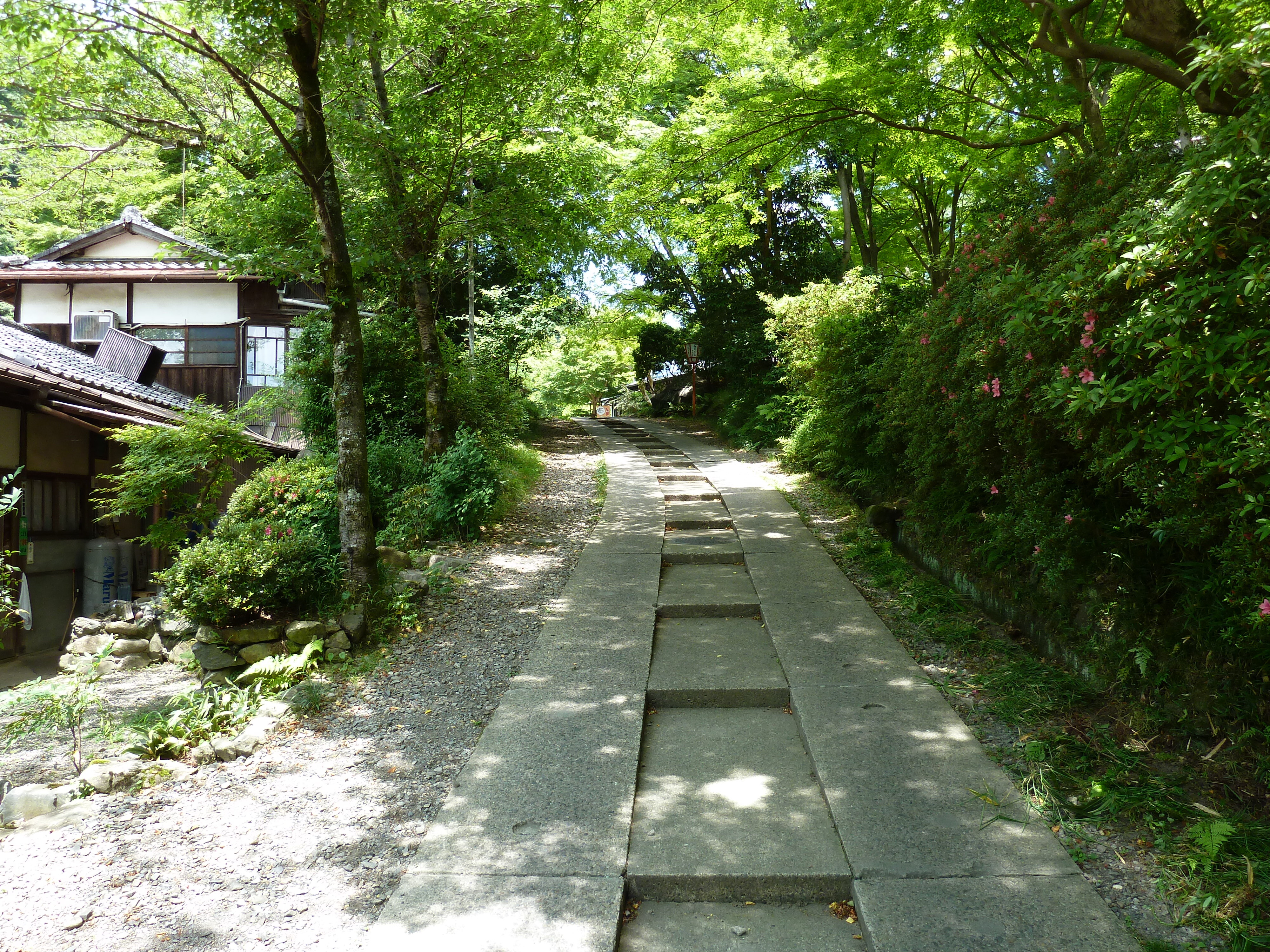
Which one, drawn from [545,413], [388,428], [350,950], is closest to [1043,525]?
[350,950]

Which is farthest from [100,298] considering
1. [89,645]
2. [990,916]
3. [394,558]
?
[990,916]

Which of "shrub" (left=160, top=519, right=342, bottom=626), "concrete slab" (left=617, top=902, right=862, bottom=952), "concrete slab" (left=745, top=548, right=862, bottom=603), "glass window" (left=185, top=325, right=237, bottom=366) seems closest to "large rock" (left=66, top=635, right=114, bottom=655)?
"shrub" (left=160, top=519, right=342, bottom=626)

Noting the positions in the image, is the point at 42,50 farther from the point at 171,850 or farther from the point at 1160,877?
the point at 1160,877

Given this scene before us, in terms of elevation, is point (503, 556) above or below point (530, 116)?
below

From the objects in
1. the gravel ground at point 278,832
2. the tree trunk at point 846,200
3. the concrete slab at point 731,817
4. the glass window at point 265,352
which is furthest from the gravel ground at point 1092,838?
the glass window at point 265,352

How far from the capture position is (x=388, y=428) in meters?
Answer: 10.7

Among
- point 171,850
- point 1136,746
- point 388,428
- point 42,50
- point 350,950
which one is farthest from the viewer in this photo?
point 388,428

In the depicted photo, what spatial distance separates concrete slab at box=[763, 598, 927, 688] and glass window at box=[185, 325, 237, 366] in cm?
1501

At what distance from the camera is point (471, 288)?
15.0 meters

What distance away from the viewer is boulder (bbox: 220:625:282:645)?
606 centimetres

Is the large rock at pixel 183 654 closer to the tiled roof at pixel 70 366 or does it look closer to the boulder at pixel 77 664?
the boulder at pixel 77 664

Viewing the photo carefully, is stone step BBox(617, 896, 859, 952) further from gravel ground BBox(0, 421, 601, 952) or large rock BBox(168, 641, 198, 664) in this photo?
large rock BBox(168, 641, 198, 664)

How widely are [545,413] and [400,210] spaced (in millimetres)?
17208

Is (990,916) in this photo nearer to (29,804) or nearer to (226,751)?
(226,751)
